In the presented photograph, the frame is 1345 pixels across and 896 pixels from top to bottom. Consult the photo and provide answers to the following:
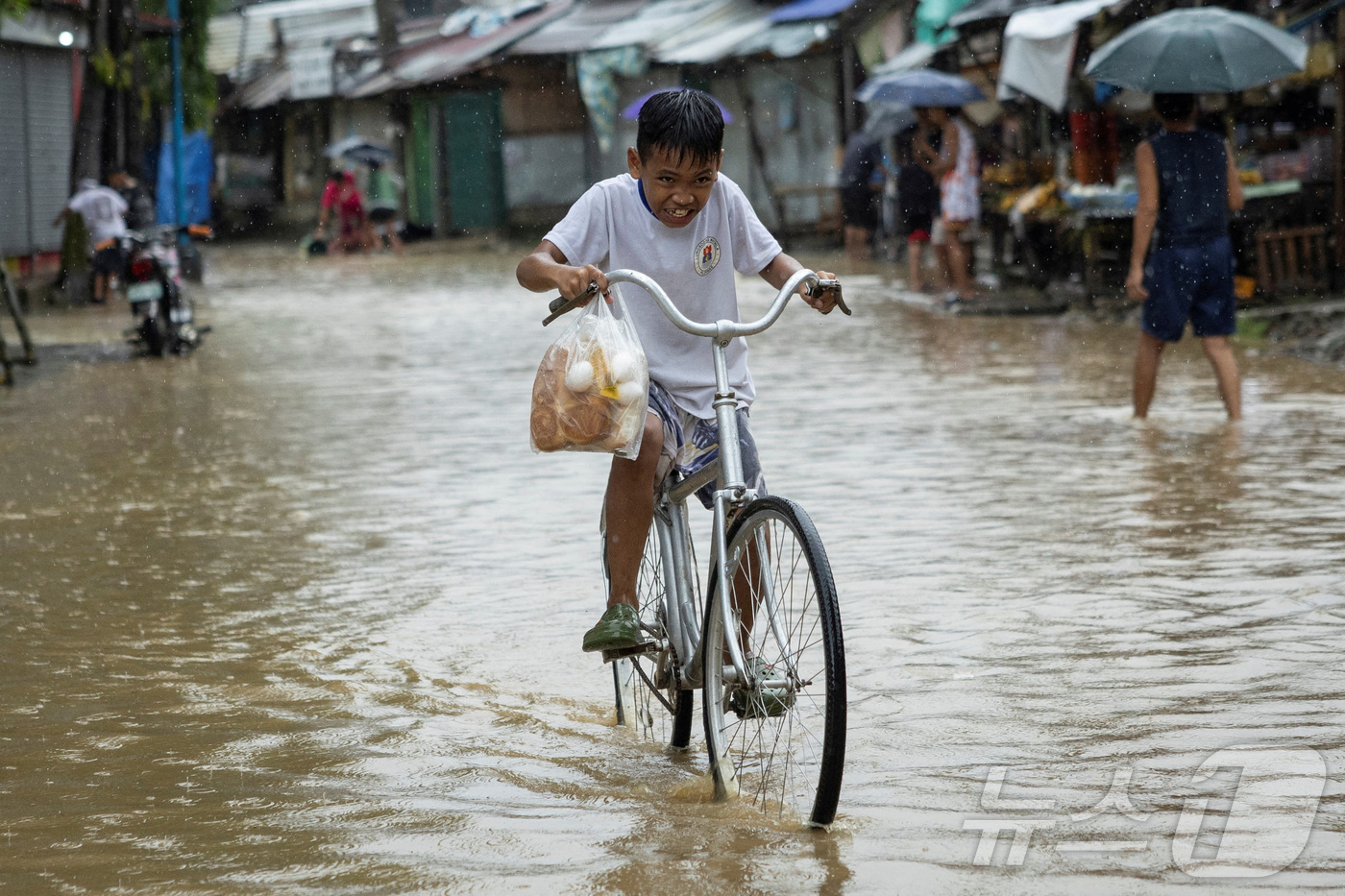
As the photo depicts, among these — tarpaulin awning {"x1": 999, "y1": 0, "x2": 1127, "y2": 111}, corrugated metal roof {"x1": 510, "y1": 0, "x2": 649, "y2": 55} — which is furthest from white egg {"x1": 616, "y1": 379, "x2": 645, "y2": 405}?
corrugated metal roof {"x1": 510, "y1": 0, "x2": 649, "y2": 55}

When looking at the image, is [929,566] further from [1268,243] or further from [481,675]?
[1268,243]

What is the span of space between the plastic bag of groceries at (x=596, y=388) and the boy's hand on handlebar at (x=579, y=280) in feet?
0.39

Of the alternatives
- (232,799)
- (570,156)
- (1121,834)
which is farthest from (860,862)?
(570,156)

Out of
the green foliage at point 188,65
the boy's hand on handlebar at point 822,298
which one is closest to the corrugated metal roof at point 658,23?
the green foliage at point 188,65

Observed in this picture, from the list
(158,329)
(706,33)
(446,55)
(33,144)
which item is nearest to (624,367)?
(158,329)

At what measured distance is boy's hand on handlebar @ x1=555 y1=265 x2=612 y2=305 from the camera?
3.65 metres

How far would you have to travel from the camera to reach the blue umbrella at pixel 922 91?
18.2 meters

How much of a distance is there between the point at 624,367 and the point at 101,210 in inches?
697

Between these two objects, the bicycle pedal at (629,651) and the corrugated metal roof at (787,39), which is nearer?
the bicycle pedal at (629,651)

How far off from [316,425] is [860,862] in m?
7.47

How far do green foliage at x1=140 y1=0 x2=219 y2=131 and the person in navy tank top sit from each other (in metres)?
21.4

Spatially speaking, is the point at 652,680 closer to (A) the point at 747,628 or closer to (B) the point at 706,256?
(A) the point at 747,628

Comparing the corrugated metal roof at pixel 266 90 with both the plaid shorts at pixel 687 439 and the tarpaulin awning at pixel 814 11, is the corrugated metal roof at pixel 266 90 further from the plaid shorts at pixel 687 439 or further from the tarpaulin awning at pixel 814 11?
the plaid shorts at pixel 687 439

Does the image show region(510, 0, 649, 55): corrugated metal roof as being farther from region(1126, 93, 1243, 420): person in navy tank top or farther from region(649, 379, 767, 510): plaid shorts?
region(649, 379, 767, 510): plaid shorts
